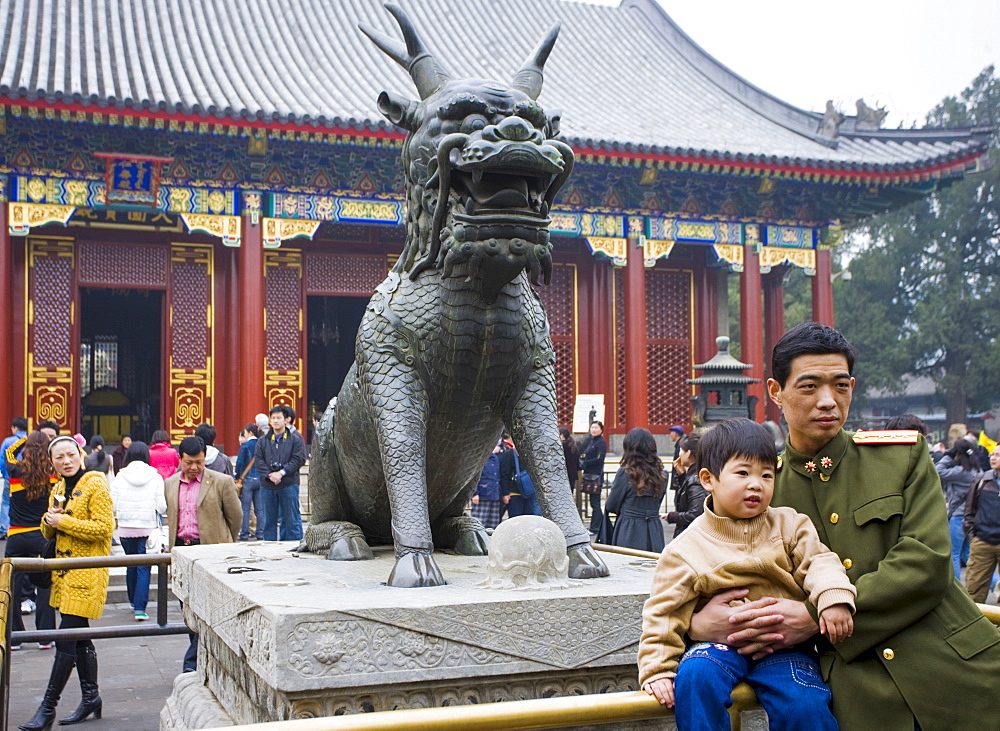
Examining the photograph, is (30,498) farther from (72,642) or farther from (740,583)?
(740,583)

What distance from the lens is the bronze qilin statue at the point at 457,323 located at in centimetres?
284

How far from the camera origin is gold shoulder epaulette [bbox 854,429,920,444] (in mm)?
2066

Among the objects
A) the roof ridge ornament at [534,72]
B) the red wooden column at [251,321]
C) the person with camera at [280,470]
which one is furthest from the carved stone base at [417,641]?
the red wooden column at [251,321]

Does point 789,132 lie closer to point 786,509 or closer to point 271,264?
point 271,264

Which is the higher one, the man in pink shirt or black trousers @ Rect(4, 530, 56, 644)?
the man in pink shirt

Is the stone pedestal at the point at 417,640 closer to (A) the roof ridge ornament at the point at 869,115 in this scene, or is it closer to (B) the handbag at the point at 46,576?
(B) the handbag at the point at 46,576

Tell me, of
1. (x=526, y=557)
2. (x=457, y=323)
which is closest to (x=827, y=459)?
(x=526, y=557)

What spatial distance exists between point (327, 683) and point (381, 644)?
0.51ft

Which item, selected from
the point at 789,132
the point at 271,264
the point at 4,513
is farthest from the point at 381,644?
the point at 789,132

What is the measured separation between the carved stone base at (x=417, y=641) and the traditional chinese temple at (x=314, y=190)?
10000 millimetres

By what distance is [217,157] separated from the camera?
523 inches

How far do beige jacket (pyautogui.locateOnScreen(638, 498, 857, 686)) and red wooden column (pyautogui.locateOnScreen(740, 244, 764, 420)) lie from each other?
44.0 ft

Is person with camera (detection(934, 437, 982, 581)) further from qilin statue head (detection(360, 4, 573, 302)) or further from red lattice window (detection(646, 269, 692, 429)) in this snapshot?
red lattice window (detection(646, 269, 692, 429))

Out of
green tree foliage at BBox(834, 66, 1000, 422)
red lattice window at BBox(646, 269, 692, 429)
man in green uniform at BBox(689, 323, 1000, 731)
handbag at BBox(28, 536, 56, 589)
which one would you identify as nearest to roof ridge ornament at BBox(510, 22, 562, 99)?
man in green uniform at BBox(689, 323, 1000, 731)
